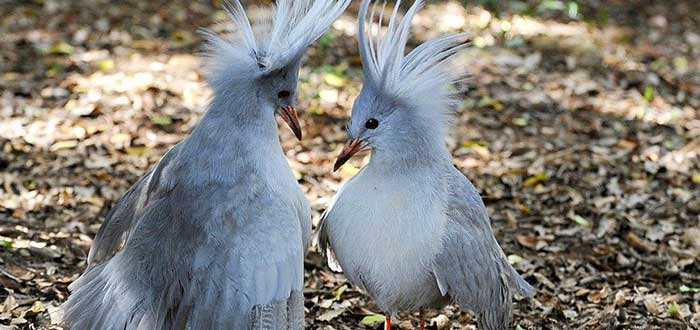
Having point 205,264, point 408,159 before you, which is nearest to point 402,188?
point 408,159

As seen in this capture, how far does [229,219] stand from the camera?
322cm

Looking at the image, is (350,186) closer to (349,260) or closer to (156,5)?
(349,260)

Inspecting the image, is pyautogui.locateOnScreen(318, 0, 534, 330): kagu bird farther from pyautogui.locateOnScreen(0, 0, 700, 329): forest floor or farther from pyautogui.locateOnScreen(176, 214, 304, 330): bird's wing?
pyautogui.locateOnScreen(176, 214, 304, 330): bird's wing

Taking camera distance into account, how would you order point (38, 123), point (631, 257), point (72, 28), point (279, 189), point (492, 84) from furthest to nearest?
point (72, 28) < point (492, 84) < point (38, 123) < point (631, 257) < point (279, 189)

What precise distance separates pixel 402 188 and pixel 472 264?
1.40ft

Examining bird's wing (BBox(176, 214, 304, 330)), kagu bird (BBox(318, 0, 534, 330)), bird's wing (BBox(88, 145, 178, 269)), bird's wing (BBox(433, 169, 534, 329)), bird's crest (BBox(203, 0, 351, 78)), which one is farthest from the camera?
bird's wing (BBox(88, 145, 178, 269))

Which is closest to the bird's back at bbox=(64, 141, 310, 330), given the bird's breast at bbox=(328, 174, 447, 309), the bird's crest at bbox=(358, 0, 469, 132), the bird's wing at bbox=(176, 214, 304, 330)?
the bird's wing at bbox=(176, 214, 304, 330)

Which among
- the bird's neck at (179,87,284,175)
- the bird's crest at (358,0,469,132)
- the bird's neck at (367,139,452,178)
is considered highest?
the bird's crest at (358,0,469,132)

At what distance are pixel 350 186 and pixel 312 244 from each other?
0.52m

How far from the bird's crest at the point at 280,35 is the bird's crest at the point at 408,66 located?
0.15m

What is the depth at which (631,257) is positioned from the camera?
4859mm

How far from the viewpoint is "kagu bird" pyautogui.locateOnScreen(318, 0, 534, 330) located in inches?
135

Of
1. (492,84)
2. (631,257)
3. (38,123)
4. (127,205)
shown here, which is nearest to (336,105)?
(492,84)

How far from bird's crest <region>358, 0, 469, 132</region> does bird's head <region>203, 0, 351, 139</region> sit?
0.18 m
